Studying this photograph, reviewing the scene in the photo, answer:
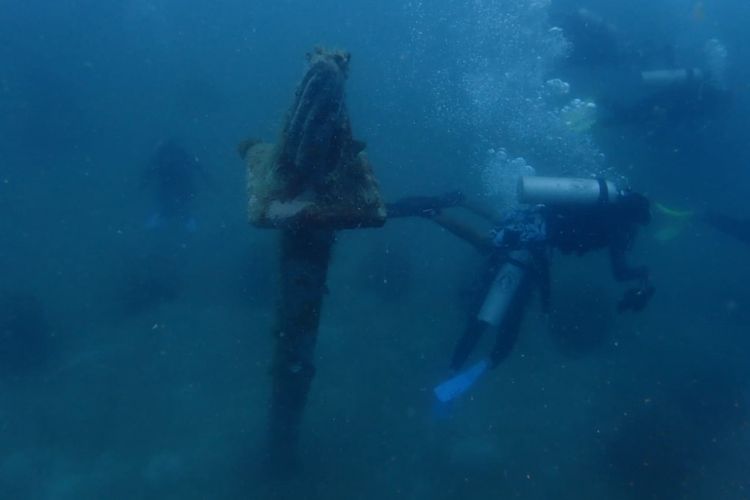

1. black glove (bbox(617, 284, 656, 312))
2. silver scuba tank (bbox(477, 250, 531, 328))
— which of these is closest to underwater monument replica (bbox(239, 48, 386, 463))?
silver scuba tank (bbox(477, 250, 531, 328))

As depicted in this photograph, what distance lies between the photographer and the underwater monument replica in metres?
3.18

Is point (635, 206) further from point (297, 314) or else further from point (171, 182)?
point (171, 182)

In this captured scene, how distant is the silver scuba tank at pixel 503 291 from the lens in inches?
324

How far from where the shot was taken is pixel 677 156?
849 inches

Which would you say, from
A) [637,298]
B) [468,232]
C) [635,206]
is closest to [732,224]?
[635,206]

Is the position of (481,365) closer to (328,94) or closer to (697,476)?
(697,476)

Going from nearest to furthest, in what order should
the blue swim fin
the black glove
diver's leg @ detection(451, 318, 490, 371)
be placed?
the black glove < the blue swim fin < diver's leg @ detection(451, 318, 490, 371)

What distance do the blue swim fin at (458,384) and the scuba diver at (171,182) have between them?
784 cm

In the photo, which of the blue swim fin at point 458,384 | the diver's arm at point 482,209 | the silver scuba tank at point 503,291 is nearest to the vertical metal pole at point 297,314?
the blue swim fin at point 458,384

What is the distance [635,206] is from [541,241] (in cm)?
147

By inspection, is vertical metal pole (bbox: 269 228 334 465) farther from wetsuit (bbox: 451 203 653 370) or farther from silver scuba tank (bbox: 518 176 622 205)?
silver scuba tank (bbox: 518 176 622 205)

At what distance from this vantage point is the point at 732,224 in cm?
1480

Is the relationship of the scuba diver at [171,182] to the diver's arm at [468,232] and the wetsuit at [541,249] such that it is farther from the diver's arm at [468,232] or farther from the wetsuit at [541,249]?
the wetsuit at [541,249]

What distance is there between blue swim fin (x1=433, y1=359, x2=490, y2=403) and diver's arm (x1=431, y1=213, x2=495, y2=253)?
2018 mm
